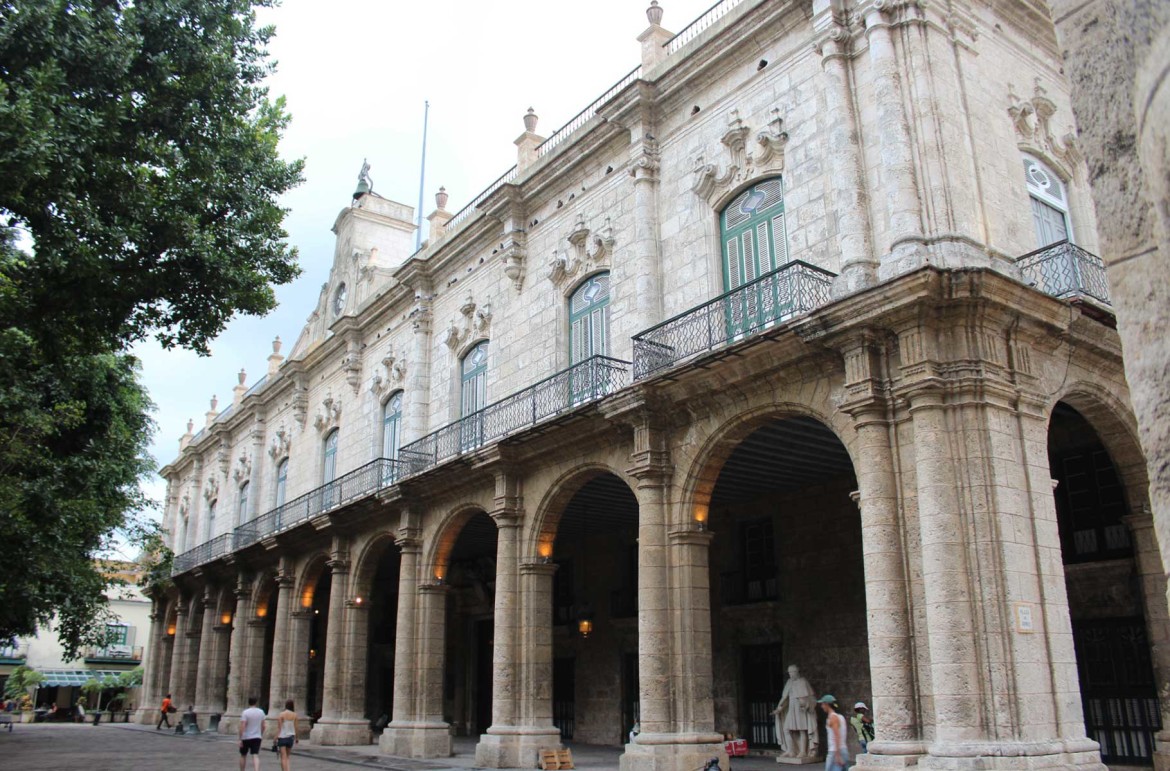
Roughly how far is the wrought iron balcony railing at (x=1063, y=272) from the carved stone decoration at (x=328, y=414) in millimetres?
18053

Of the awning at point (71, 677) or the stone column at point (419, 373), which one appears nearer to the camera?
the stone column at point (419, 373)

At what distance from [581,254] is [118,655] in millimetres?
49798

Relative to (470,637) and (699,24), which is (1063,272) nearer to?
(699,24)

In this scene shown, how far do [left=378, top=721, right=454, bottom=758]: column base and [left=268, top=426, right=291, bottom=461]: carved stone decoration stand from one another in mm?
12858

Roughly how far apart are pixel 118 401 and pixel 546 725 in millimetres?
11574

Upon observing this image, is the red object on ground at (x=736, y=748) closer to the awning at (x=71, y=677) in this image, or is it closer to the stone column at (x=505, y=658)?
the stone column at (x=505, y=658)

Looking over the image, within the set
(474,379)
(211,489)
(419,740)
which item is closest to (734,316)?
(474,379)

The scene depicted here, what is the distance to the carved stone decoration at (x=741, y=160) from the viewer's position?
45.2ft

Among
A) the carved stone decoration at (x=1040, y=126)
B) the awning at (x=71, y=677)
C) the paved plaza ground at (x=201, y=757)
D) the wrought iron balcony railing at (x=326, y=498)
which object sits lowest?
the paved plaza ground at (x=201, y=757)

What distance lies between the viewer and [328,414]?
2608 centimetres

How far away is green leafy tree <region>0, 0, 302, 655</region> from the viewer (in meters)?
10.2

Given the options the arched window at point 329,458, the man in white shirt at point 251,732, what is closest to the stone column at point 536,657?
the man in white shirt at point 251,732

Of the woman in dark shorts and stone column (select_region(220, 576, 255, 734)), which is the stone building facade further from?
stone column (select_region(220, 576, 255, 734))

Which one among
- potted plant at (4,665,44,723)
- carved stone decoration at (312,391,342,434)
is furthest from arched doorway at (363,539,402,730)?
potted plant at (4,665,44,723)
